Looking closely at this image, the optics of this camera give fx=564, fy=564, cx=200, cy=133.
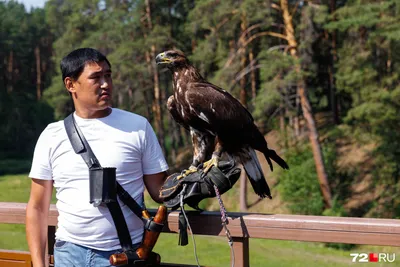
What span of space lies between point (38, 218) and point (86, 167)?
0.38 metres

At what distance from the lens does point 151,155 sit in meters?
2.58

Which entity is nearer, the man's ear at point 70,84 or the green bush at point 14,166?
the man's ear at point 70,84

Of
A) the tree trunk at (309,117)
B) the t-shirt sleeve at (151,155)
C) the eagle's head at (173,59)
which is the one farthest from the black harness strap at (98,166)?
the tree trunk at (309,117)

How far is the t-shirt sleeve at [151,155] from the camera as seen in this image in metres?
2.56

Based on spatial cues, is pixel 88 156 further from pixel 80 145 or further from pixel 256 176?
pixel 256 176

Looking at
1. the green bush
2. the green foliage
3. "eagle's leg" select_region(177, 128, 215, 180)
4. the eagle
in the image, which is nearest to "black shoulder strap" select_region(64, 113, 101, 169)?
the eagle

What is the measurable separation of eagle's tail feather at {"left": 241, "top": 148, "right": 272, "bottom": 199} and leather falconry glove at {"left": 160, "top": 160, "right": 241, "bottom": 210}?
1.97 feet

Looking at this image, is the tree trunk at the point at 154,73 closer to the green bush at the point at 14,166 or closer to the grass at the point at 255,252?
the grass at the point at 255,252

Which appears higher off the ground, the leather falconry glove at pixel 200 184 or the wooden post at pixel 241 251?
the leather falconry glove at pixel 200 184

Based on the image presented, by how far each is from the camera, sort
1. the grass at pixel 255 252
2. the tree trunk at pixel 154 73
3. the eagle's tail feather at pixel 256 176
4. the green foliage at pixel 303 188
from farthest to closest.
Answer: the tree trunk at pixel 154 73 → the green foliage at pixel 303 188 → the grass at pixel 255 252 → the eagle's tail feather at pixel 256 176

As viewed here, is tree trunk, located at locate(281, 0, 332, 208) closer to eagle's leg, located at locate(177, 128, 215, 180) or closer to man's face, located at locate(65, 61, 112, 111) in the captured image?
eagle's leg, located at locate(177, 128, 215, 180)

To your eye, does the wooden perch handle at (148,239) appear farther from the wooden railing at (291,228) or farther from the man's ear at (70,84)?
the man's ear at (70,84)

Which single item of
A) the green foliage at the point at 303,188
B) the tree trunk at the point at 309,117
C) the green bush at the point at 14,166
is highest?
the tree trunk at the point at 309,117

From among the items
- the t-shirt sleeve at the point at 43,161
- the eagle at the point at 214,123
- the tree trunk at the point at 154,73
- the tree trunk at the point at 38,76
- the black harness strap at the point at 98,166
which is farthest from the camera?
the tree trunk at the point at 38,76
